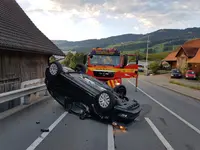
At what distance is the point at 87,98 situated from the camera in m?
8.10

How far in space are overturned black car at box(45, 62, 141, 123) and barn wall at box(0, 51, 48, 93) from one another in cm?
313

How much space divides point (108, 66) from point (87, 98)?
8.45 meters

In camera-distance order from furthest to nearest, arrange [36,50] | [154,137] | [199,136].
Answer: [36,50] < [199,136] < [154,137]

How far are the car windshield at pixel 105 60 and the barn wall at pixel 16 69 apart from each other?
3.76m

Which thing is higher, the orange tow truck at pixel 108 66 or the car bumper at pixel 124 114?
the orange tow truck at pixel 108 66

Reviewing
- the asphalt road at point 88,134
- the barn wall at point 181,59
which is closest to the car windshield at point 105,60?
the asphalt road at point 88,134

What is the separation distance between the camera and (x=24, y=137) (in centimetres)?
582

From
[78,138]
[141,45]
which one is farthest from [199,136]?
[141,45]

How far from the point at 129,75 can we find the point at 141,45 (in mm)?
171825

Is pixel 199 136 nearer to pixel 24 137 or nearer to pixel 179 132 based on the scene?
pixel 179 132

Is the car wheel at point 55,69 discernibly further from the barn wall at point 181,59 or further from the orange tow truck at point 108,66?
the barn wall at point 181,59

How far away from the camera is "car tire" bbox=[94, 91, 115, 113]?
743 centimetres

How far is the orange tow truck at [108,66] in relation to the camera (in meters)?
16.0

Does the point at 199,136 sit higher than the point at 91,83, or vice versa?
the point at 91,83
